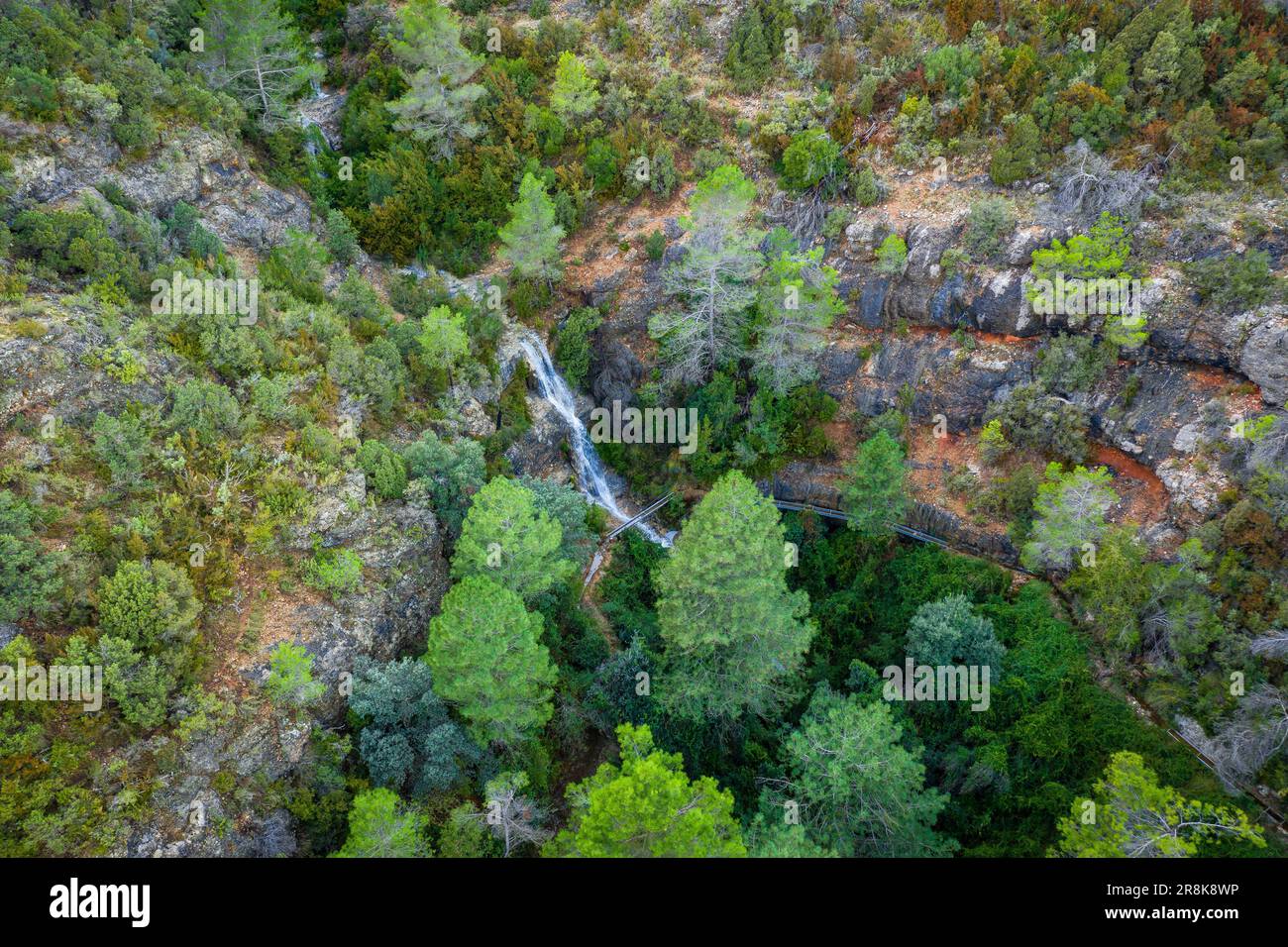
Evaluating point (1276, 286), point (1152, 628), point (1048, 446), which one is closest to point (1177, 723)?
point (1152, 628)

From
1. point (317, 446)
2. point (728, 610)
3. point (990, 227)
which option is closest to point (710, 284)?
point (990, 227)

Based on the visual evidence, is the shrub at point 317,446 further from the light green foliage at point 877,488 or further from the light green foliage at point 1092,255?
the light green foliage at point 1092,255

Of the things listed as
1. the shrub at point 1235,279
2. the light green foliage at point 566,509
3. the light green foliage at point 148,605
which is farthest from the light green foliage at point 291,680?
the shrub at point 1235,279

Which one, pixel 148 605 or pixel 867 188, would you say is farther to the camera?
pixel 867 188

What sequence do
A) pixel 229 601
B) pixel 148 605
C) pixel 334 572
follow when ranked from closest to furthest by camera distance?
1. pixel 148 605
2. pixel 229 601
3. pixel 334 572

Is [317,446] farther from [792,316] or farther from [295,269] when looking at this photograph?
[792,316]
